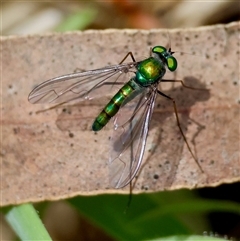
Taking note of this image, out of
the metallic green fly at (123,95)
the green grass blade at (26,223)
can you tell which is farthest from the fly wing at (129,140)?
the green grass blade at (26,223)

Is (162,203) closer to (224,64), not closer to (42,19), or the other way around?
(224,64)

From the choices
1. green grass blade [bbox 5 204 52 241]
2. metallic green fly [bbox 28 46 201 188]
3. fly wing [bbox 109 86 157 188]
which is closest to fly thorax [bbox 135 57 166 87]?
metallic green fly [bbox 28 46 201 188]

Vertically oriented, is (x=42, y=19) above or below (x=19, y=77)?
above

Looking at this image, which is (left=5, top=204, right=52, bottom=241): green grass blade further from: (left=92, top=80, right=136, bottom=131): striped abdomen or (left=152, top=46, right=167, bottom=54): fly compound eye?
(left=152, top=46, right=167, bottom=54): fly compound eye

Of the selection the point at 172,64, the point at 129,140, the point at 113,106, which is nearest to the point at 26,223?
the point at 129,140

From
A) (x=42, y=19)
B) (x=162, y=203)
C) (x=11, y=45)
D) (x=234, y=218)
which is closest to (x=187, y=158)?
(x=162, y=203)

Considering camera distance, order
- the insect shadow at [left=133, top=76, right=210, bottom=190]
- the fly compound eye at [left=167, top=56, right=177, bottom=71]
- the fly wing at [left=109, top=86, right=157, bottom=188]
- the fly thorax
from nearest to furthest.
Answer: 1. the fly wing at [left=109, top=86, right=157, bottom=188]
2. the insect shadow at [left=133, top=76, right=210, bottom=190]
3. the fly compound eye at [left=167, top=56, right=177, bottom=71]
4. the fly thorax

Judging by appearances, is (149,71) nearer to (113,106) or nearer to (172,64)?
(172,64)
